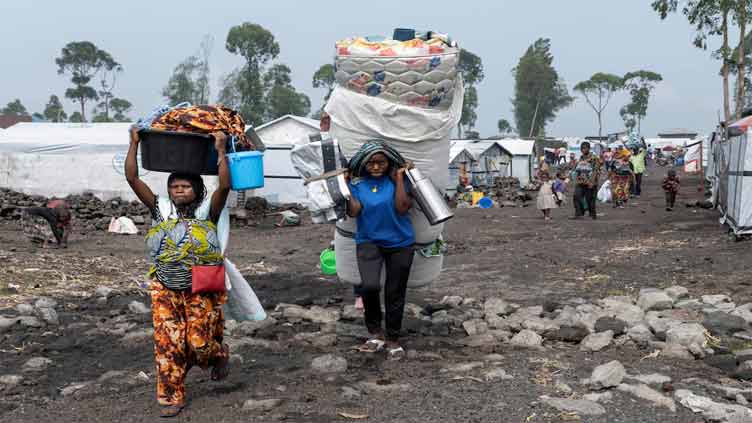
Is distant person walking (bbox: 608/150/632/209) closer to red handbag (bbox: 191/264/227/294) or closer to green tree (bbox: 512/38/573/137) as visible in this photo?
red handbag (bbox: 191/264/227/294)

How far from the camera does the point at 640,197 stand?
2230 cm

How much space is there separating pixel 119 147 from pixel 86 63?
153 ft

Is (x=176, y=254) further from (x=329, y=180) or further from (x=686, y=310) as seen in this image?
(x=686, y=310)

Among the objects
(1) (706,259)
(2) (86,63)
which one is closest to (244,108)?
(2) (86,63)

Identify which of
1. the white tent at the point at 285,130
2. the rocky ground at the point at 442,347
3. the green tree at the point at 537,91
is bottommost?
the rocky ground at the point at 442,347

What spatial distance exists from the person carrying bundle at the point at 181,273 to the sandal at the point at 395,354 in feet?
4.04

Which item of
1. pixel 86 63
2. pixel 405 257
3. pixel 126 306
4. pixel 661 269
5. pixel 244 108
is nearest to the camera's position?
pixel 405 257

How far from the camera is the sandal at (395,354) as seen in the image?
470 centimetres

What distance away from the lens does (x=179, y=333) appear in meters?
3.78

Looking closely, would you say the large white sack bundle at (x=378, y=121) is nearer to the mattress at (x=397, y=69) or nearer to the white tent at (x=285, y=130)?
the mattress at (x=397, y=69)

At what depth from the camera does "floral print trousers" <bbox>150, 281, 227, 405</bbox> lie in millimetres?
3719

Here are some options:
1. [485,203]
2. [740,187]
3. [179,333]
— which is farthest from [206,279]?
[485,203]

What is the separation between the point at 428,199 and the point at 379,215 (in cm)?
33

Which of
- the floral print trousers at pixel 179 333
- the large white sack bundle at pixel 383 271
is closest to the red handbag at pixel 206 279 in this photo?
the floral print trousers at pixel 179 333
